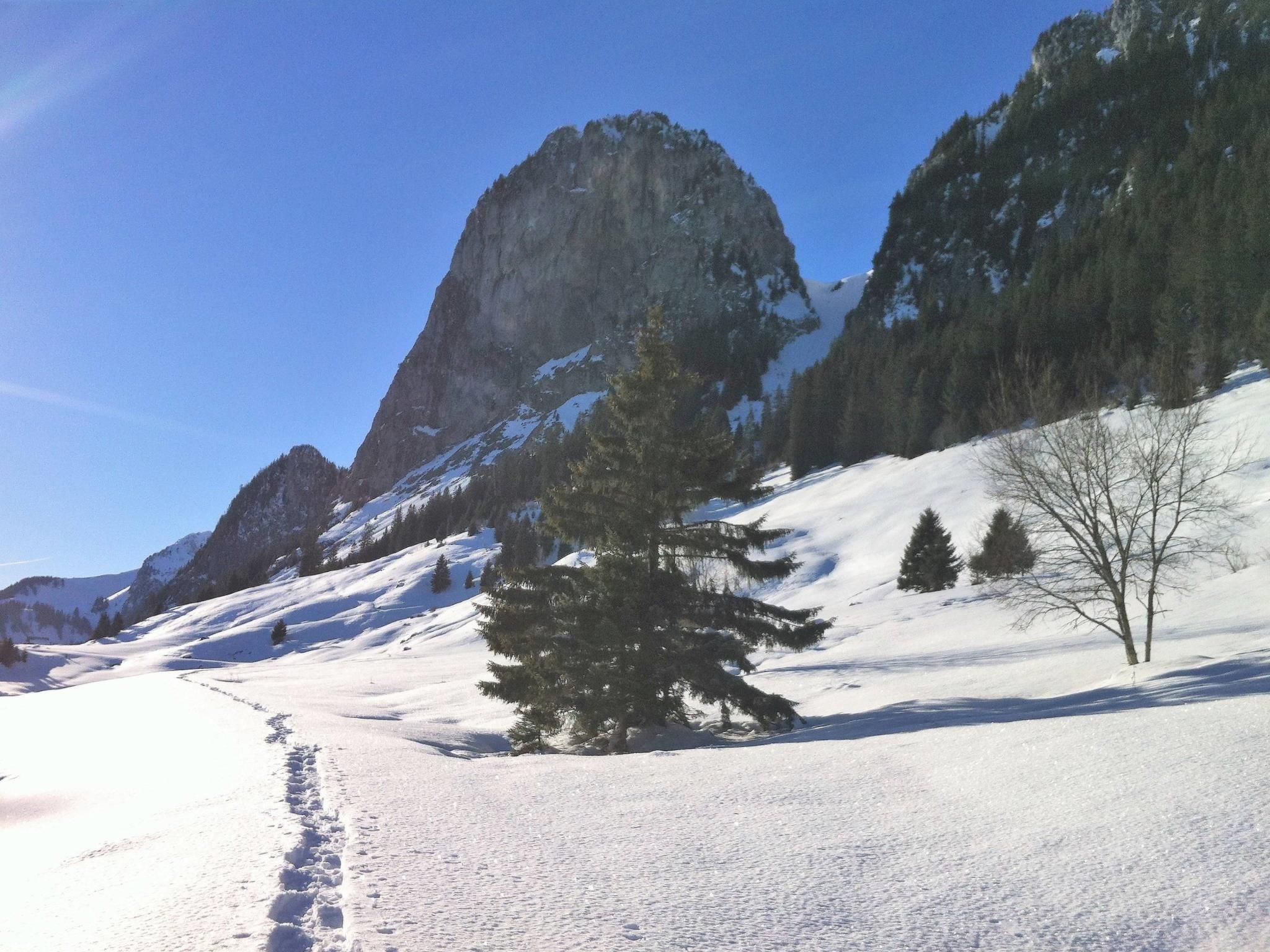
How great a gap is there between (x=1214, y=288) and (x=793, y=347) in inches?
4406

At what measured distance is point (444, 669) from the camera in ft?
113

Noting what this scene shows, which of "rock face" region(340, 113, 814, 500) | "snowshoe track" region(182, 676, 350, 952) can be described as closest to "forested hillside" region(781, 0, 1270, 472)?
"snowshoe track" region(182, 676, 350, 952)

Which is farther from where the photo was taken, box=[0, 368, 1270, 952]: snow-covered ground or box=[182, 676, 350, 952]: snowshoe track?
box=[0, 368, 1270, 952]: snow-covered ground

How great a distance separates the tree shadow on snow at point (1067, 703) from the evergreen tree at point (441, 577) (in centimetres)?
6656

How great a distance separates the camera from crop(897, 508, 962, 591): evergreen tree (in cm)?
3133

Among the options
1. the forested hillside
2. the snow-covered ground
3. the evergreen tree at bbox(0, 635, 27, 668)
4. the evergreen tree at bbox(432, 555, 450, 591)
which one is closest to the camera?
the snow-covered ground

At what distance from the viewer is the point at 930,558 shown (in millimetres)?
31422

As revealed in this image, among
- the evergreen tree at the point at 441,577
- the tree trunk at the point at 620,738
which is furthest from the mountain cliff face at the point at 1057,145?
the tree trunk at the point at 620,738

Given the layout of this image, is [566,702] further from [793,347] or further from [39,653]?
[793,347]

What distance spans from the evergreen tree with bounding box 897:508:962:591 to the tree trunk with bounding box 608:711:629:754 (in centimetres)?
2329

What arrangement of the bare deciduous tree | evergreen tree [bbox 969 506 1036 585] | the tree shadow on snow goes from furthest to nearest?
evergreen tree [bbox 969 506 1036 585] < the bare deciduous tree < the tree shadow on snow

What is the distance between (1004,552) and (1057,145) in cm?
11974

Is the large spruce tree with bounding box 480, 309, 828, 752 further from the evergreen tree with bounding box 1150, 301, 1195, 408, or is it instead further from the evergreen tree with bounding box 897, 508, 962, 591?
the evergreen tree with bounding box 1150, 301, 1195, 408

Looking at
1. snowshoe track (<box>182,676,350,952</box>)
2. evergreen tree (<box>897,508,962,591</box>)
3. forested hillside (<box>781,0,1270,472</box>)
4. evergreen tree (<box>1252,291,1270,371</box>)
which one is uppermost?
forested hillside (<box>781,0,1270,472</box>)
